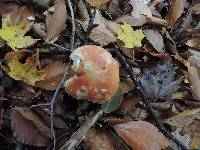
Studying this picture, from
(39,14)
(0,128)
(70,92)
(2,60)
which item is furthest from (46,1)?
(0,128)

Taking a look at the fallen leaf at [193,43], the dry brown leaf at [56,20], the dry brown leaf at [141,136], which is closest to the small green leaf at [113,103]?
the dry brown leaf at [141,136]

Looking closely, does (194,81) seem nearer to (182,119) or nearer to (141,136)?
(182,119)

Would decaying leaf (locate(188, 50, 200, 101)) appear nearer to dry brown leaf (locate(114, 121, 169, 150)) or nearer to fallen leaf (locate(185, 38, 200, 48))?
fallen leaf (locate(185, 38, 200, 48))

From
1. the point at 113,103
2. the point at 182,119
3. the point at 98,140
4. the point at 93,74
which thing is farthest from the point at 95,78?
the point at 182,119

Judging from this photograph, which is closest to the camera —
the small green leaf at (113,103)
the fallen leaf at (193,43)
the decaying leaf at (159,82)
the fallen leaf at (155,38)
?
the small green leaf at (113,103)

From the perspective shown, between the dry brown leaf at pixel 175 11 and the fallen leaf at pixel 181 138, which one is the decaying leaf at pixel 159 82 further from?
the dry brown leaf at pixel 175 11
